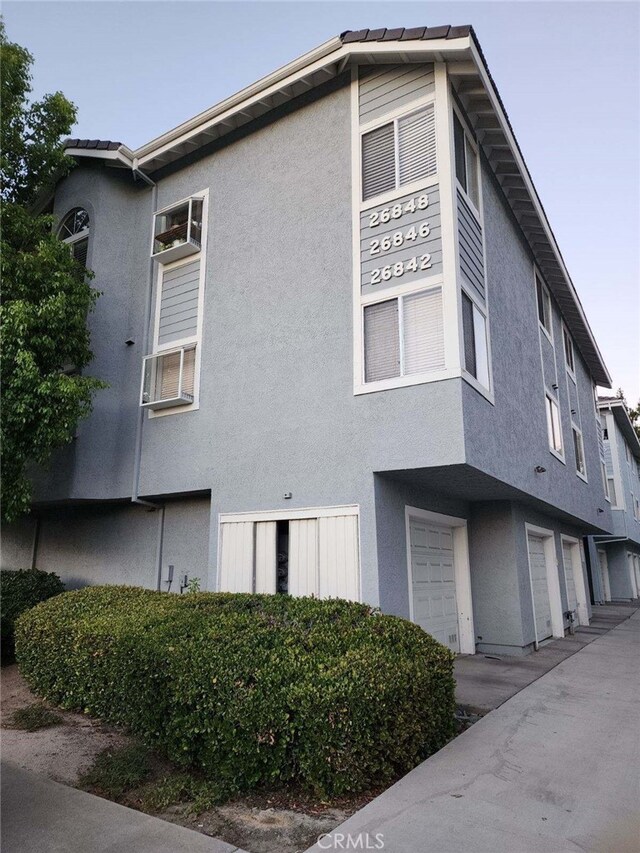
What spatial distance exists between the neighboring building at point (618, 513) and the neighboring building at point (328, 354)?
14282 millimetres

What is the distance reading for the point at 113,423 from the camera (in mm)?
11156

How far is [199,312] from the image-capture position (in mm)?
10727

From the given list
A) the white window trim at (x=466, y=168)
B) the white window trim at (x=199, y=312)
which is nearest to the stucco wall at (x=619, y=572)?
the white window trim at (x=466, y=168)

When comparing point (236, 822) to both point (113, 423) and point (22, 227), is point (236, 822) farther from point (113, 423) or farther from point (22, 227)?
point (22, 227)

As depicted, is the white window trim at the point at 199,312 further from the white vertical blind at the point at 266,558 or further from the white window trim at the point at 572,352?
the white window trim at the point at 572,352

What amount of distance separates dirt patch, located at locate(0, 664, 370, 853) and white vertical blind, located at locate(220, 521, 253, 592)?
129 inches

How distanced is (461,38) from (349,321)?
431 centimetres

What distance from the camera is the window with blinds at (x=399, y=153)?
866 centimetres

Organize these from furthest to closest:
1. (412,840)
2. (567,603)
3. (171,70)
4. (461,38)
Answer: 1. (567,603)
2. (171,70)
3. (461,38)
4. (412,840)

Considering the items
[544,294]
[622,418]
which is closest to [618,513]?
[622,418]

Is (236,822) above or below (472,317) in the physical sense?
below

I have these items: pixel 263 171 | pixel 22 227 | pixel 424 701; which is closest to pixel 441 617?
pixel 424 701

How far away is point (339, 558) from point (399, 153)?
248 inches

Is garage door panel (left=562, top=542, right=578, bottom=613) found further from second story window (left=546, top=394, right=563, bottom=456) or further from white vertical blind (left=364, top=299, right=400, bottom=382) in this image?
white vertical blind (left=364, top=299, right=400, bottom=382)
